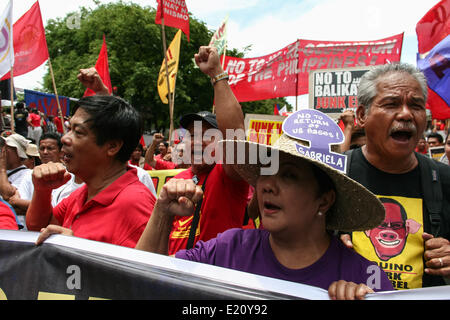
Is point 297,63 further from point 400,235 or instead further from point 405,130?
point 400,235

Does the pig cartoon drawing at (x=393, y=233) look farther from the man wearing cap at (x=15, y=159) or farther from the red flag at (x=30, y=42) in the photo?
the red flag at (x=30, y=42)

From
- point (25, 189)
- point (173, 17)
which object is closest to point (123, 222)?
point (25, 189)

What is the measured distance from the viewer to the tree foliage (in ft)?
73.3

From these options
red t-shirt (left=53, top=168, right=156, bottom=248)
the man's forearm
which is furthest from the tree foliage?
red t-shirt (left=53, top=168, right=156, bottom=248)

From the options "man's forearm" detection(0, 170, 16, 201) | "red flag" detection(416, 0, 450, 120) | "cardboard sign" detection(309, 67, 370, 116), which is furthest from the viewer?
"cardboard sign" detection(309, 67, 370, 116)

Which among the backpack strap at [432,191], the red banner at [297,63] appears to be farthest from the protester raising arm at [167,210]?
the red banner at [297,63]

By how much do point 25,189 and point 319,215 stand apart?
3.22m

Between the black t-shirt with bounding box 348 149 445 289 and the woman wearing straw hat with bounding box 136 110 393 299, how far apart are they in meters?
0.31

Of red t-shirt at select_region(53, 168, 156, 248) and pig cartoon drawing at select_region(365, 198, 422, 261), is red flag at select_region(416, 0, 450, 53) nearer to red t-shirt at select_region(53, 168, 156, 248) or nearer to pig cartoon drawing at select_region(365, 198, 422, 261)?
pig cartoon drawing at select_region(365, 198, 422, 261)

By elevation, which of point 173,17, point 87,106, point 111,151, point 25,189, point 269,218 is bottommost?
point 25,189

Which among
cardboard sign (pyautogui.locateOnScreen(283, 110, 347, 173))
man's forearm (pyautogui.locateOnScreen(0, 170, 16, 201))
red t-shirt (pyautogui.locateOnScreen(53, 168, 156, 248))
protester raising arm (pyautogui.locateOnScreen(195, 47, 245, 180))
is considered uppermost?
protester raising arm (pyautogui.locateOnScreen(195, 47, 245, 180))

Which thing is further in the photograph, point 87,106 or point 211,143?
point 211,143

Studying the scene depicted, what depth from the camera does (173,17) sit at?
22.8ft
